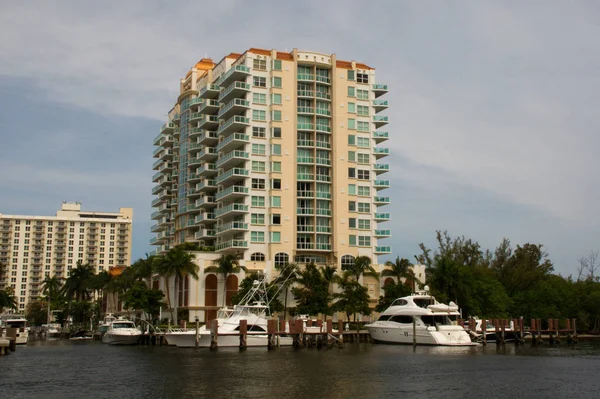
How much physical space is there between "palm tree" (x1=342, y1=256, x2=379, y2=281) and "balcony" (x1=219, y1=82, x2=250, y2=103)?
3652cm

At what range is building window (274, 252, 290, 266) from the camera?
397ft

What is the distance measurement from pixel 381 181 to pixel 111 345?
57.7 m

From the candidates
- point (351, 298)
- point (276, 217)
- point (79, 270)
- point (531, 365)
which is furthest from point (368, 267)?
point (79, 270)

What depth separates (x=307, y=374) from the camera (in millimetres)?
55250

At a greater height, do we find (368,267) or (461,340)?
(368,267)

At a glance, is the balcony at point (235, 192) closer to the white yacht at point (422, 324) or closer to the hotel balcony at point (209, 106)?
the hotel balcony at point (209, 106)

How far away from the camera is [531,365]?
62.8 m

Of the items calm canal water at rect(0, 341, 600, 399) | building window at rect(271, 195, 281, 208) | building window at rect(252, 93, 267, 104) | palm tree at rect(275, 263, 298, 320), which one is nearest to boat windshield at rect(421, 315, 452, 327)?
calm canal water at rect(0, 341, 600, 399)

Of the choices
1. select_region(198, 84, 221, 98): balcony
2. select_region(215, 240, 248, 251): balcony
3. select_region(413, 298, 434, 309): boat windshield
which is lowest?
select_region(413, 298, 434, 309): boat windshield

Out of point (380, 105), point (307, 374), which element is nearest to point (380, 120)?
point (380, 105)

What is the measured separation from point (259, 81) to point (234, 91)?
16.1ft

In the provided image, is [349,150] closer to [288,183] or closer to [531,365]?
[288,183]

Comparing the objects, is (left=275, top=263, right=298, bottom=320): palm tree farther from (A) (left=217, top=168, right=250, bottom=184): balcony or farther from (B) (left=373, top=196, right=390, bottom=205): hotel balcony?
(B) (left=373, top=196, right=390, bottom=205): hotel balcony

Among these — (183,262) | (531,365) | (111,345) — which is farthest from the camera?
(183,262)
